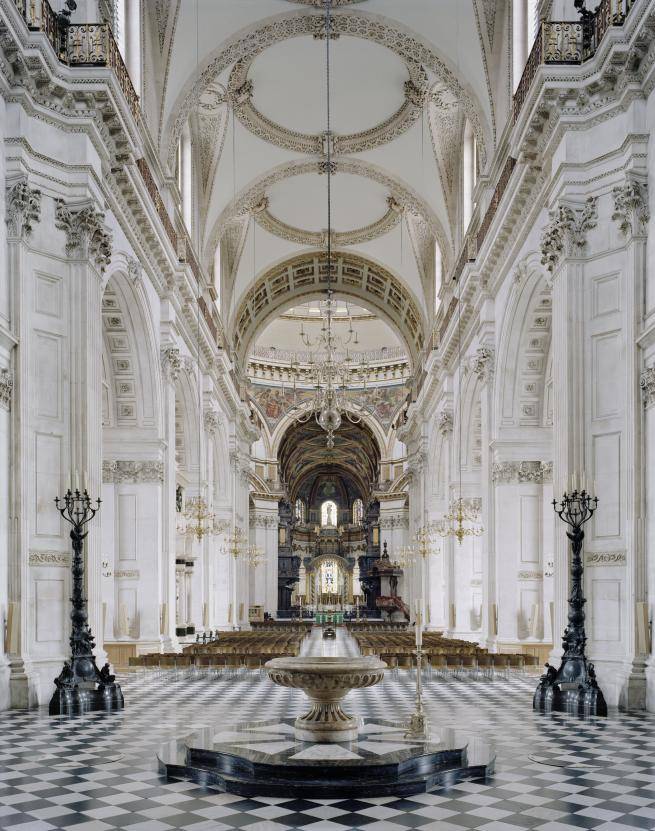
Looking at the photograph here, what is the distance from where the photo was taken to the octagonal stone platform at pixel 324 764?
7465mm

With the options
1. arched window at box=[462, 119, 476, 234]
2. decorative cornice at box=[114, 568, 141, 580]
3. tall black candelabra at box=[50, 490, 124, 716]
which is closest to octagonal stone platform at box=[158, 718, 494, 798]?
tall black candelabra at box=[50, 490, 124, 716]

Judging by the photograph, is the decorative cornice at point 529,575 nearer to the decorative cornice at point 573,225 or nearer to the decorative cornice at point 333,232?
Result: the decorative cornice at point 573,225

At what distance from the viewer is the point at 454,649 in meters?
19.1

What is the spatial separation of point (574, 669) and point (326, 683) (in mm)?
4313

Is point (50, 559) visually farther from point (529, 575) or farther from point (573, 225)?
point (529, 575)

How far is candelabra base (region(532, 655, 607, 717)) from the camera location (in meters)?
11.5

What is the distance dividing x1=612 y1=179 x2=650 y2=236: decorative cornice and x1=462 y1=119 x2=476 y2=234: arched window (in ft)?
38.4

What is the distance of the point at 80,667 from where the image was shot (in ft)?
39.8

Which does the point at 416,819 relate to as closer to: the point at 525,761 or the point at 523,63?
the point at 525,761

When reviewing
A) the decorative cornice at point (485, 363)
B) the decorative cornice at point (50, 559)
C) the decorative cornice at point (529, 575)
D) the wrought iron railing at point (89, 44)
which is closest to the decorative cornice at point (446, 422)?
the decorative cornice at point (485, 363)

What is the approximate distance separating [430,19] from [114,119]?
370 inches

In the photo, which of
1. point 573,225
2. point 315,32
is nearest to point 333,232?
point 315,32

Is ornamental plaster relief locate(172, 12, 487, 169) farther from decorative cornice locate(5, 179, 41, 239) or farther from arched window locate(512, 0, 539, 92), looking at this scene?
decorative cornice locate(5, 179, 41, 239)

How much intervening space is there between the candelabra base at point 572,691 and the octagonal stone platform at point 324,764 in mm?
3021
